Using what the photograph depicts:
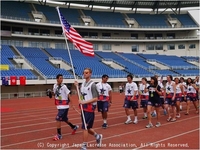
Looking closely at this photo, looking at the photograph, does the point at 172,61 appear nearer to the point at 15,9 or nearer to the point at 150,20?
the point at 150,20

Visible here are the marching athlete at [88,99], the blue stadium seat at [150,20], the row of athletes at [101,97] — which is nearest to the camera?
the marching athlete at [88,99]

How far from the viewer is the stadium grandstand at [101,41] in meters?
29.8

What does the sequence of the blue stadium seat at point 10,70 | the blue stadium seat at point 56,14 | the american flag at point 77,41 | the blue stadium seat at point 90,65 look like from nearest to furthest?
the american flag at point 77,41
the blue stadium seat at point 10,70
the blue stadium seat at point 90,65
the blue stadium seat at point 56,14

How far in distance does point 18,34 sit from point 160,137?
33.2 m

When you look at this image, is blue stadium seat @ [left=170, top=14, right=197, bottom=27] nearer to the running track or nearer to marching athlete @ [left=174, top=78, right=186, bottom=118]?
marching athlete @ [left=174, top=78, right=186, bottom=118]

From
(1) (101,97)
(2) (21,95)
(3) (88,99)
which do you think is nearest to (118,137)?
(3) (88,99)

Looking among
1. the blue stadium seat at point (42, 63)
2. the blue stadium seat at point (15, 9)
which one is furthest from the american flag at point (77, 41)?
the blue stadium seat at point (15, 9)

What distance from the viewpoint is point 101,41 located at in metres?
44.3

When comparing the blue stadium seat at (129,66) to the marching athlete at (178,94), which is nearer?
the marching athlete at (178,94)

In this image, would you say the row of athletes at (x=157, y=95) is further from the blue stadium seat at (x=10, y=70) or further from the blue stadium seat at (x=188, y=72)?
the blue stadium seat at (x=188, y=72)

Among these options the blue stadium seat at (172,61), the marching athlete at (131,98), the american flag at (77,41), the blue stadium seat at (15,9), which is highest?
the blue stadium seat at (15,9)

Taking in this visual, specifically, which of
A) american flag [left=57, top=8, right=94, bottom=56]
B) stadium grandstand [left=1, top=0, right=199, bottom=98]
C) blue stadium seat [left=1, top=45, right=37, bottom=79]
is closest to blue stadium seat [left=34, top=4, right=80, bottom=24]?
stadium grandstand [left=1, top=0, right=199, bottom=98]

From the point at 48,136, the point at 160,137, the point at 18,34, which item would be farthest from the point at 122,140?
the point at 18,34

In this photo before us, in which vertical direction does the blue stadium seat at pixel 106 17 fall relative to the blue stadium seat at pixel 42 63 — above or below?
above
